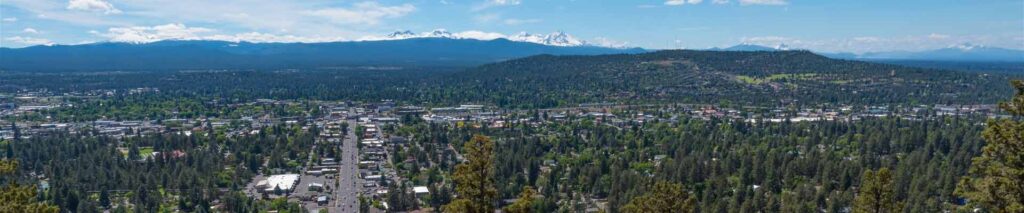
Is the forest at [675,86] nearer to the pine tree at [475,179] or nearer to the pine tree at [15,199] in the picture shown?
the pine tree at [15,199]

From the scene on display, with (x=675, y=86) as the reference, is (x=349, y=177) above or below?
below

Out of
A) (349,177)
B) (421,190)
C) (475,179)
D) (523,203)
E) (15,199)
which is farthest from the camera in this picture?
(349,177)

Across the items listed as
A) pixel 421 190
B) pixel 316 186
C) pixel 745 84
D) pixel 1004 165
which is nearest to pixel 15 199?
pixel 1004 165

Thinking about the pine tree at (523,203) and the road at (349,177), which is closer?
the pine tree at (523,203)

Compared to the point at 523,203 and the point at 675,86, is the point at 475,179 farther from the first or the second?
the point at 675,86

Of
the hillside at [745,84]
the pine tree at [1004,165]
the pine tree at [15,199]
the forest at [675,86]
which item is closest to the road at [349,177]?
the pine tree at [15,199]

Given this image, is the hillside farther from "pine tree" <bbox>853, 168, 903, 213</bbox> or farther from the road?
"pine tree" <bbox>853, 168, 903, 213</bbox>
